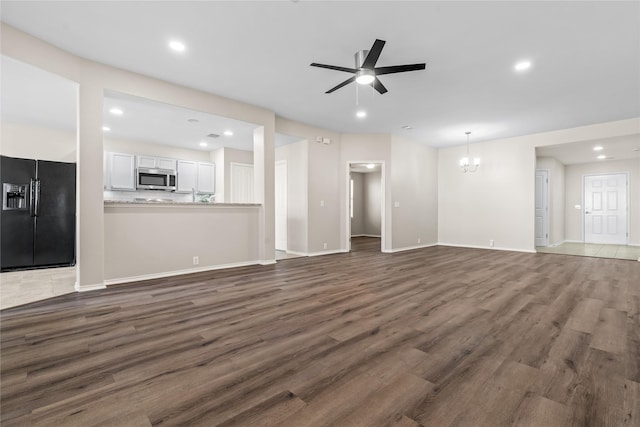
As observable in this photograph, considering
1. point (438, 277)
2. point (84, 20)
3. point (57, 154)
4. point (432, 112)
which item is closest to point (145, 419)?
point (84, 20)

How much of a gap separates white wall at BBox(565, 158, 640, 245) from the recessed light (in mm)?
11367

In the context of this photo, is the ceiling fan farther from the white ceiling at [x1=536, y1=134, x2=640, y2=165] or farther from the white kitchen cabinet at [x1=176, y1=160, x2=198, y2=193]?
the white ceiling at [x1=536, y1=134, x2=640, y2=165]

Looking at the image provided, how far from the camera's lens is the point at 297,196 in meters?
6.58

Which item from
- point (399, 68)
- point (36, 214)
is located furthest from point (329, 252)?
point (36, 214)

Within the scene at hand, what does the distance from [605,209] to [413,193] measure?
6.14 m

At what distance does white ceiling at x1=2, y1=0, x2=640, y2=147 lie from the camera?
2676 millimetres

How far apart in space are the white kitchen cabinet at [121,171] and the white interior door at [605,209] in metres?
12.9

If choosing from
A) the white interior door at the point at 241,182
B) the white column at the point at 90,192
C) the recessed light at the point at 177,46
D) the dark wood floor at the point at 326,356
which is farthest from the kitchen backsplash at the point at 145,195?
the dark wood floor at the point at 326,356

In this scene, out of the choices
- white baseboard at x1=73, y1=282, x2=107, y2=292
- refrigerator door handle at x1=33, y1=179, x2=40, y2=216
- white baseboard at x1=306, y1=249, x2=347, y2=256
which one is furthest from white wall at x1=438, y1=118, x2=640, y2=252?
refrigerator door handle at x1=33, y1=179, x2=40, y2=216

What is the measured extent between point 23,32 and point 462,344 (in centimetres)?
517

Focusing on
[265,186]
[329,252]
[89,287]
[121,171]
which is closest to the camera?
[89,287]

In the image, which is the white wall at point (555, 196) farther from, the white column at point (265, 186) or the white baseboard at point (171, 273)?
the white baseboard at point (171, 273)

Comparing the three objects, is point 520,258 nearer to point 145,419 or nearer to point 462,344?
point 462,344

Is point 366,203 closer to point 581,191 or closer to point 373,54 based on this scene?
point 581,191
